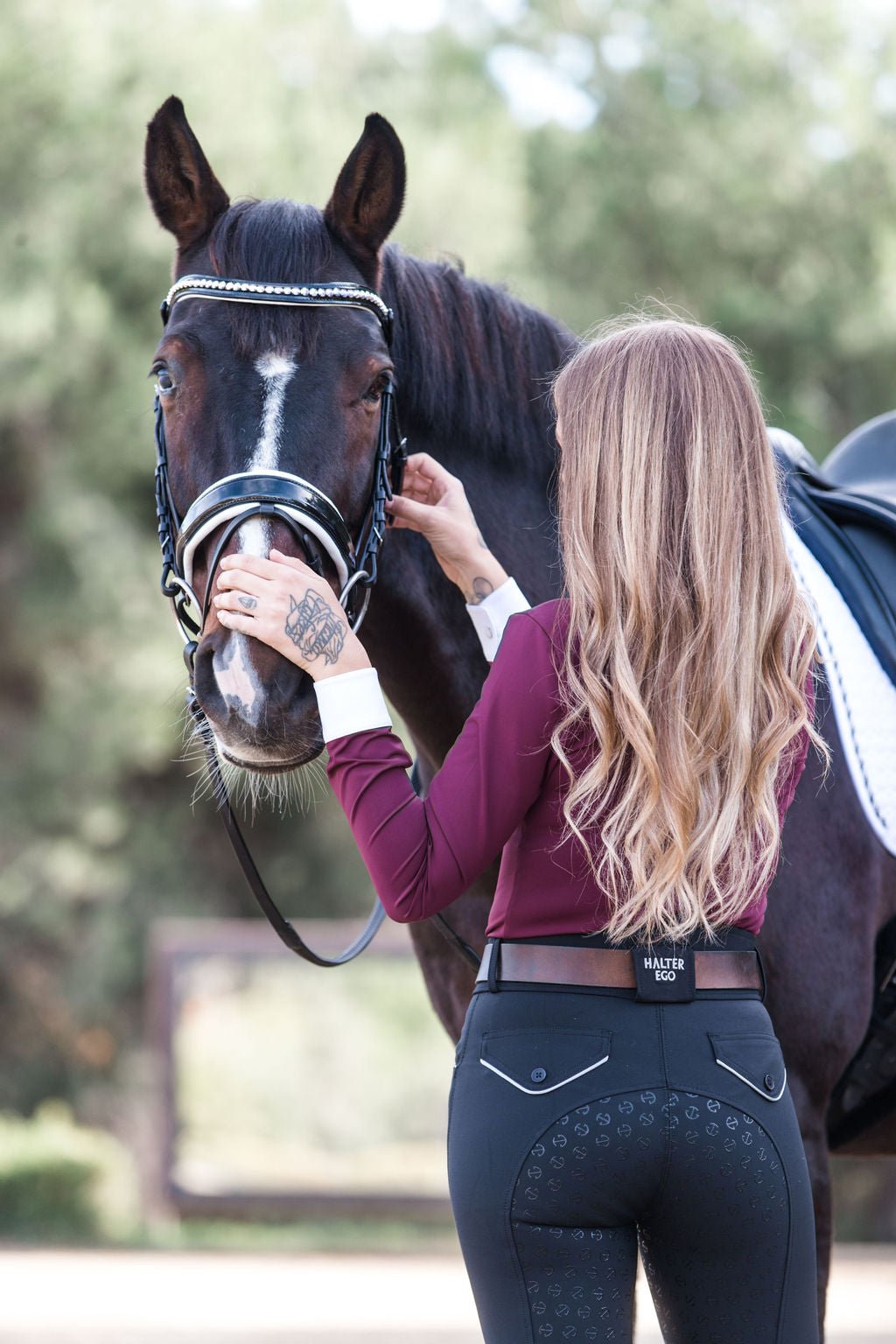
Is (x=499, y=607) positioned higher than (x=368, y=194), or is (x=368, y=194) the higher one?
(x=368, y=194)

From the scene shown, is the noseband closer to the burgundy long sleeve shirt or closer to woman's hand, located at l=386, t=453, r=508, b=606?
woman's hand, located at l=386, t=453, r=508, b=606

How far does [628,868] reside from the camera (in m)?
1.51

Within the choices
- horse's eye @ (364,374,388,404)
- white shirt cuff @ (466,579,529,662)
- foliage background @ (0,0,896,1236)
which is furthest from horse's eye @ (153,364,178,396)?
foliage background @ (0,0,896,1236)

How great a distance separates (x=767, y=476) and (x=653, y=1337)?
5.90 m

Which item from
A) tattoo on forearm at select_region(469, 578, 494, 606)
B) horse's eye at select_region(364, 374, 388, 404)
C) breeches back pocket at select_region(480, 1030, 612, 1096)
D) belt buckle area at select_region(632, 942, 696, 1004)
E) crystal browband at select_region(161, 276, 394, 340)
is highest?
crystal browband at select_region(161, 276, 394, 340)

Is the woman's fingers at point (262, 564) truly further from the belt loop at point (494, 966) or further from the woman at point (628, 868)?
the belt loop at point (494, 966)

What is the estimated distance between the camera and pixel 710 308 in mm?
12812

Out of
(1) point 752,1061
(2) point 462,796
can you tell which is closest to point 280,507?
(2) point 462,796

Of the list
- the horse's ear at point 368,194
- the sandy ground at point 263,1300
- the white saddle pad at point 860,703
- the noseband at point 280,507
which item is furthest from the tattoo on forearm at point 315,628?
the sandy ground at point 263,1300

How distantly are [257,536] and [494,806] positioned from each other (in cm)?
51

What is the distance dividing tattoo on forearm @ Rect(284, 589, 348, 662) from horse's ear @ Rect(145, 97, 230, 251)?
870mm

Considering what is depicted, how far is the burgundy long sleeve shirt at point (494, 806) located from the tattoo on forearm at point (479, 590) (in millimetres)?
581

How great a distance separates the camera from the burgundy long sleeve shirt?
1.49 metres

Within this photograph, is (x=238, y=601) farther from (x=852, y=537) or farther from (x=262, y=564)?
(x=852, y=537)
